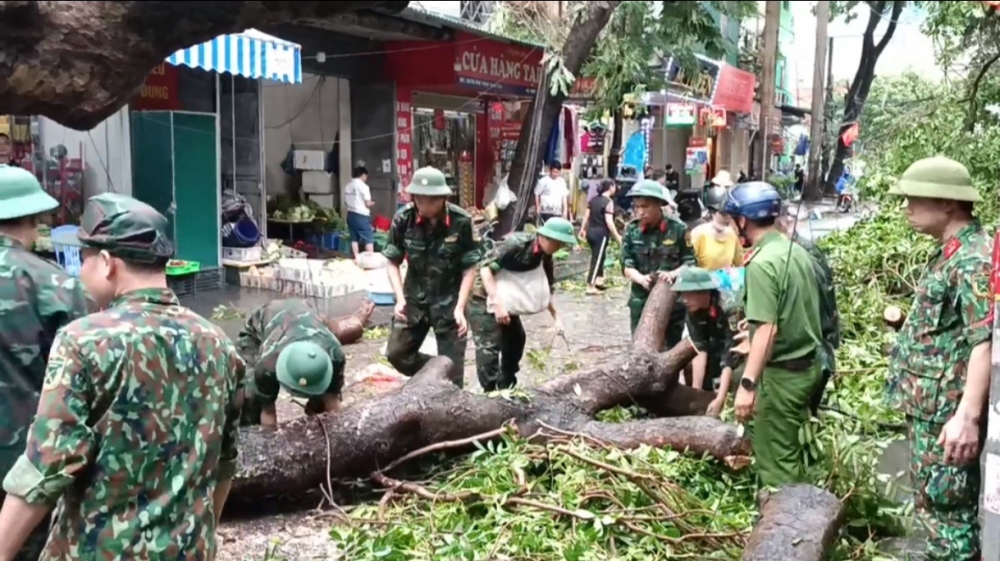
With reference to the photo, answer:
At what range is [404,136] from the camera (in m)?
15.4

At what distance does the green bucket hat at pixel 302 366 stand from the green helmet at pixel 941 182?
267 centimetres

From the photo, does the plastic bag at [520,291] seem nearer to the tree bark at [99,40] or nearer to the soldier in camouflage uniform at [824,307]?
the soldier in camouflage uniform at [824,307]

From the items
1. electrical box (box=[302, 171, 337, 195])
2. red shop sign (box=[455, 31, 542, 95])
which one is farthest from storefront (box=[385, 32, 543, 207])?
electrical box (box=[302, 171, 337, 195])

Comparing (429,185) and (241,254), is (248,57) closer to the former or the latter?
(241,254)

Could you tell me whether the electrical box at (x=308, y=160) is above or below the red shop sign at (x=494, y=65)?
below

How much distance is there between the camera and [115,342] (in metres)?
2.35

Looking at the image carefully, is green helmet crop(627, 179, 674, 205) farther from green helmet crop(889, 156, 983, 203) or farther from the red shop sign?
the red shop sign

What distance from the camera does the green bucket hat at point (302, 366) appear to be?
14.6ft

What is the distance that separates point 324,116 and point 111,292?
12.7m

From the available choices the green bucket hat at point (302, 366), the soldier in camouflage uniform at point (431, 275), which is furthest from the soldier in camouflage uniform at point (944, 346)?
the soldier in camouflage uniform at point (431, 275)

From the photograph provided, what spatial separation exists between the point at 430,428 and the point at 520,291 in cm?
172

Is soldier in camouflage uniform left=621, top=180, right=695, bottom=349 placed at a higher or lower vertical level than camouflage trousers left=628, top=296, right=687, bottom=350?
higher

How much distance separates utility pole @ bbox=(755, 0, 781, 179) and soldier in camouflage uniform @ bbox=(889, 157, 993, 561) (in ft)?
1.80

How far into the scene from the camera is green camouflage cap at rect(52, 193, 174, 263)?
8.05 ft
